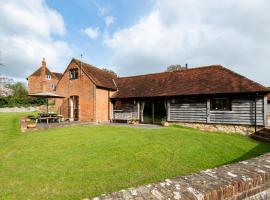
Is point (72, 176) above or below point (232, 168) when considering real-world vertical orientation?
below

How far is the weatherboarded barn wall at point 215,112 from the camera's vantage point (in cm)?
1536

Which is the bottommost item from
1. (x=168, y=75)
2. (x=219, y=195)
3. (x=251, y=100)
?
(x=219, y=195)

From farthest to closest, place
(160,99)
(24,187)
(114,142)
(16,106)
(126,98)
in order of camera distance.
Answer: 1. (16,106)
2. (126,98)
3. (160,99)
4. (114,142)
5. (24,187)

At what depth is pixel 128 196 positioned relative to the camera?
225 cm

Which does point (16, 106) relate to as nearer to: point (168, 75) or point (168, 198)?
point (168, 75)

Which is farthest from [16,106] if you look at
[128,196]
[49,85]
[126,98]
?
[128,196]

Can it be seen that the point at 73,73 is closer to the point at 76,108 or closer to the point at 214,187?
the point at 76,108

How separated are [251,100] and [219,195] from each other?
15.4 meters

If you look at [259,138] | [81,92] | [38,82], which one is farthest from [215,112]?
→ [38,82]

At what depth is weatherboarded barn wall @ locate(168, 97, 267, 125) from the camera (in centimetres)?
1536

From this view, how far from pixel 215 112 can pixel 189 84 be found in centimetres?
380

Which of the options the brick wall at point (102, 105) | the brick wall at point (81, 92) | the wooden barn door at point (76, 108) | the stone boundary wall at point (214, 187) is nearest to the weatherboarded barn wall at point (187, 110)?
the brick wall at point (102, 105)

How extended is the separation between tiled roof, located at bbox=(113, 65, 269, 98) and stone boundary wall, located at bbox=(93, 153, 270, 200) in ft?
46.5

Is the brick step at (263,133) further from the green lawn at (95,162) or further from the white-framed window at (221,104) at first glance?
the green lawn at (95,162)
